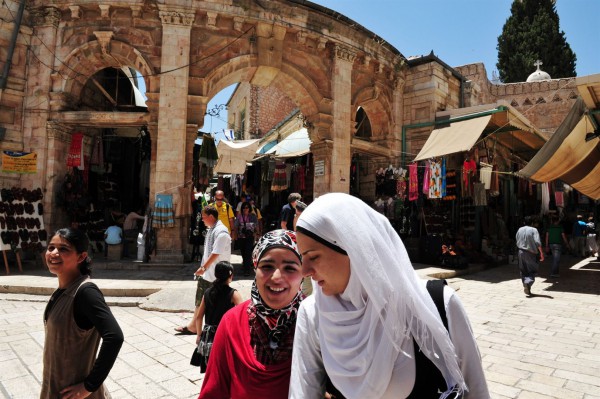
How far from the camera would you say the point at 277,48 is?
37.3 ft

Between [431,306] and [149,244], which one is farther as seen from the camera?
[149,244]

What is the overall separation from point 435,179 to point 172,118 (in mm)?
7802

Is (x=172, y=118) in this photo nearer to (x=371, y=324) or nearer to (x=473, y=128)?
(x=473, y=128)

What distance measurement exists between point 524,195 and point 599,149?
5907 mm

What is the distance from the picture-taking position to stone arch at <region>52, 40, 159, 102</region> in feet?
33.0

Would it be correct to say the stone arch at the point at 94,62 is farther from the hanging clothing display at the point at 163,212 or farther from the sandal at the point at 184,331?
the sandal at the point at 184,331

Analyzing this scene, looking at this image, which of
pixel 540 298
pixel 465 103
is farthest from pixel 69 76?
pixel 465 103

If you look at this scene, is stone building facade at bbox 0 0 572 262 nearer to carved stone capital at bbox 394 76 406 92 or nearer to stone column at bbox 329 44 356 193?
stone column at bbox 329 44 356 193

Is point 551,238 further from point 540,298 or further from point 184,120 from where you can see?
point 184,120

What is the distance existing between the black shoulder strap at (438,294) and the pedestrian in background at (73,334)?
1590 millimetres

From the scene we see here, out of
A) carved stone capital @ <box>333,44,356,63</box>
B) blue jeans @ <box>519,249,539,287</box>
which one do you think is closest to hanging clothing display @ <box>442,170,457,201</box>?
blue jeans @ <box>519,249,539,287</box>

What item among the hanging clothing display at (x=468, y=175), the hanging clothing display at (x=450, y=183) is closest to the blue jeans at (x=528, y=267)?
the hanging clothing display at (x=450, y=183)

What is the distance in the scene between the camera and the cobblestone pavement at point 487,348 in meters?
3.54

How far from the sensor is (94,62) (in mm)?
10508
